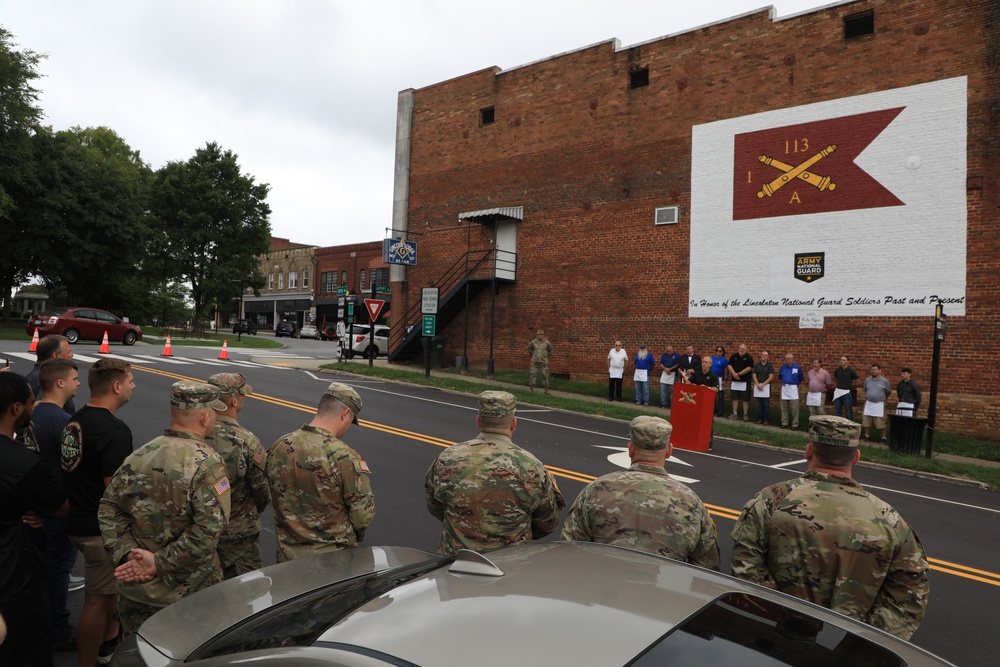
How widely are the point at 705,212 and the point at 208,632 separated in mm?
18987

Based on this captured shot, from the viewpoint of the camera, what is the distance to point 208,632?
8.26 feet

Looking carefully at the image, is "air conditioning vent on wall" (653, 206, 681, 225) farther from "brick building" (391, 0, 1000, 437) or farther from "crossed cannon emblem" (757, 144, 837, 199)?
"crossed cannon emblem" (757, 144, 837, 199)

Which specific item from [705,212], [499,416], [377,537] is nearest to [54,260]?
[705,212]

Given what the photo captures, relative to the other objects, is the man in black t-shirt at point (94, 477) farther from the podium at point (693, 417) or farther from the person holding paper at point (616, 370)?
the person holding paper at point (616, 370)

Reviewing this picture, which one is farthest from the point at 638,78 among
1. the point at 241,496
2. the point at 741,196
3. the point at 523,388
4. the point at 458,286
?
the point at 241,496

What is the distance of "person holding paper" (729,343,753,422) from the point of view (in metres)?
16.9

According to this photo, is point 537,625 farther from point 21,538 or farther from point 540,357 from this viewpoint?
point 540,357

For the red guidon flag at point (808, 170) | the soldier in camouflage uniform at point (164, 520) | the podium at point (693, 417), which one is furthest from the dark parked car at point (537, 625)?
the red guidon flag at point (808, 170)

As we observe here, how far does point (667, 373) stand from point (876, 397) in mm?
5092

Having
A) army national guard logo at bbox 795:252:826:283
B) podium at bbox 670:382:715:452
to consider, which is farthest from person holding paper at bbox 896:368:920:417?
podium at bbox 670:382:715:452

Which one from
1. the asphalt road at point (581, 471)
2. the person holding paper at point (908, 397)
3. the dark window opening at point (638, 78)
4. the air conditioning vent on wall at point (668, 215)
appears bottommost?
the asphalt road at point (581, 471)

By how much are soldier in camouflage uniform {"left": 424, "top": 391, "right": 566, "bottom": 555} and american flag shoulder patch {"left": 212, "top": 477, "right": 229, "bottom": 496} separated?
114cm

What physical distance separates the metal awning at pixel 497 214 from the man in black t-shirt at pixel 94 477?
2025cm

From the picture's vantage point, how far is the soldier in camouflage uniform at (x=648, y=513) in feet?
10.5
